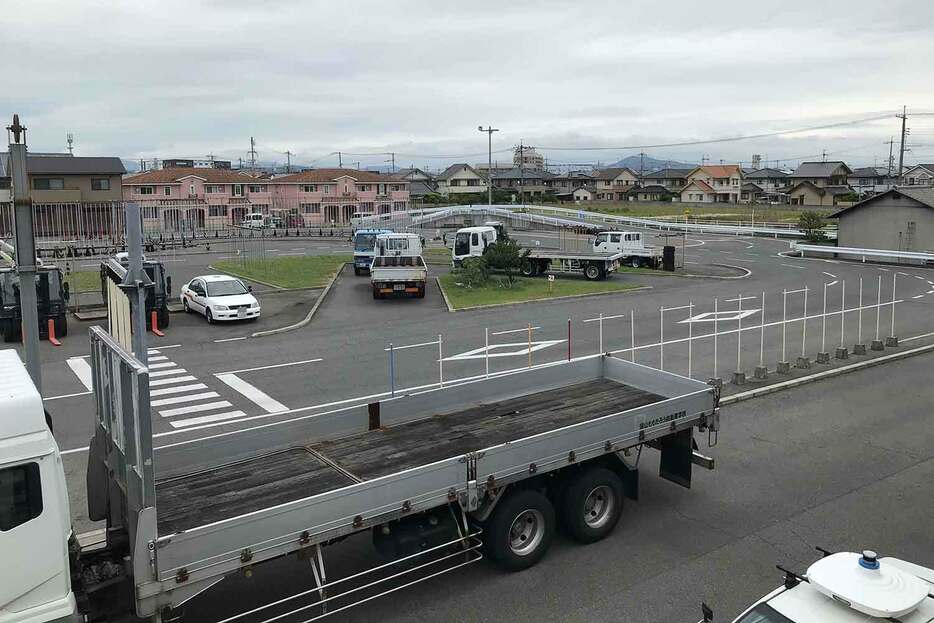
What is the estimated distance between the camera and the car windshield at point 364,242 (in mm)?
40750

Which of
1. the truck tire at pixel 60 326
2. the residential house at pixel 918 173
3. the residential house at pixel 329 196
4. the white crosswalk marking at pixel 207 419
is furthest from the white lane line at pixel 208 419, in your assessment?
the residential house at pixel 918 173

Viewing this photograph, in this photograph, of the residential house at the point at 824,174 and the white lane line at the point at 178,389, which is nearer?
the white lane line at the point at 178,389

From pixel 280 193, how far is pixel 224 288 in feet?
207

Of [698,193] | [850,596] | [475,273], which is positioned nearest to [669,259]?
[475,273]

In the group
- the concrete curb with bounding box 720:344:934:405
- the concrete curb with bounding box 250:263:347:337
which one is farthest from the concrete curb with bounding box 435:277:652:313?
the concrete curb with bounding box 720:344:934:405

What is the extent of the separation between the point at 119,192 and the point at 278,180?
26.6m

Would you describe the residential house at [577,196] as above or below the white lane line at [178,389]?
above

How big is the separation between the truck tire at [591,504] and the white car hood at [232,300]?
61.2ft

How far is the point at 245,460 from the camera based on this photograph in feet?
29.8

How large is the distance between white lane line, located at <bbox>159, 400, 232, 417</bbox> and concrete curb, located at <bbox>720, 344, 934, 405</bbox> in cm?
1018

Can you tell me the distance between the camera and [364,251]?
4041cm

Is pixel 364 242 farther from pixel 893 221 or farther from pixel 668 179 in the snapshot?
pixel 668 179

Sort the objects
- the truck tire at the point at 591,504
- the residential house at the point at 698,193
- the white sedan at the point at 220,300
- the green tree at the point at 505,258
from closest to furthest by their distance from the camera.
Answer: the truck tire at the point at 591,504
the white sedan at the point at 220,300
the green tree at the point at 505,258
the residential house at the point at 698,193

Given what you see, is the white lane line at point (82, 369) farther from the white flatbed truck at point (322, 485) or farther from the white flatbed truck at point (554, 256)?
the white flatbed truck at point (554, 256)
